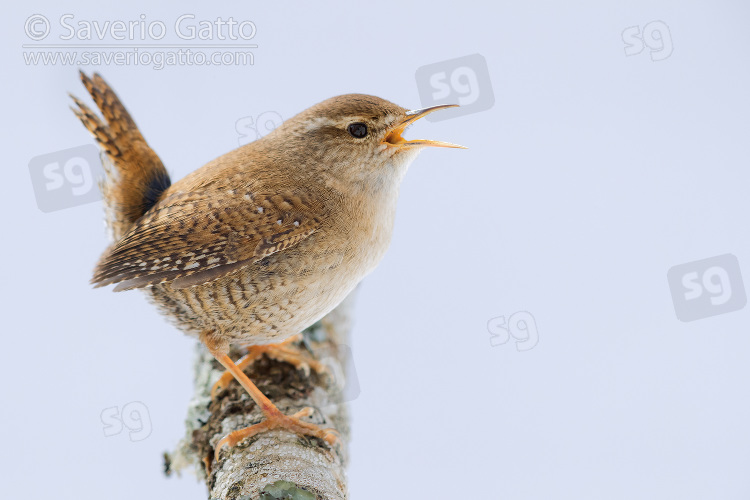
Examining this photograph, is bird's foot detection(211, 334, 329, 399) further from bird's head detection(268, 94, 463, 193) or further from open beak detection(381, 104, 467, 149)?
open beak detection(381, 104, 467, 149)

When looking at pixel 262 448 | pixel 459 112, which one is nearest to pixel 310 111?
pixel 459 112

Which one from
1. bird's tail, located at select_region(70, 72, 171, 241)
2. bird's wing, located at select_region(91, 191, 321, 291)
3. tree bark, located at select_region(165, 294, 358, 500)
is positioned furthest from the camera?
bird's tail, located at select_region(70, 72, 171, 241)

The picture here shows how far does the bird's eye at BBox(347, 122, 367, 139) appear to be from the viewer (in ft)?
9.59

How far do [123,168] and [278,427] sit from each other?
1.46 metres

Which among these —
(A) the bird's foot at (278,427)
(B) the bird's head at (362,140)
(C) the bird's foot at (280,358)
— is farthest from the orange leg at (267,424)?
(B) the bird's head at (362,140)

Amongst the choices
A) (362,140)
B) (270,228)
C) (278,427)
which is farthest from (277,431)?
(362,140)

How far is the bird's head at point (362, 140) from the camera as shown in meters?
2.91

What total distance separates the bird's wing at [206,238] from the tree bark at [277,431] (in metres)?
0.70

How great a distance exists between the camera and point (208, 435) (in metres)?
2.91

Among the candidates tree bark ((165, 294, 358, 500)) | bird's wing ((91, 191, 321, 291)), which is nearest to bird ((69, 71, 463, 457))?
bird's wing ((91, 191, 321, 291))

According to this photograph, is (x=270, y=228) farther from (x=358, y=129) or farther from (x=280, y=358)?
(x=280, y=358)

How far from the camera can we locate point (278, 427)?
2760mm

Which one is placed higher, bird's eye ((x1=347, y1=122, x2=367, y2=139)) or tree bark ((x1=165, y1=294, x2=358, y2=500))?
bird's eye ((x1=347, y1=122, x2=367, y2=139))

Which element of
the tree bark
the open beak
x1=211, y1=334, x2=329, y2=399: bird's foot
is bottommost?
the tree bark
